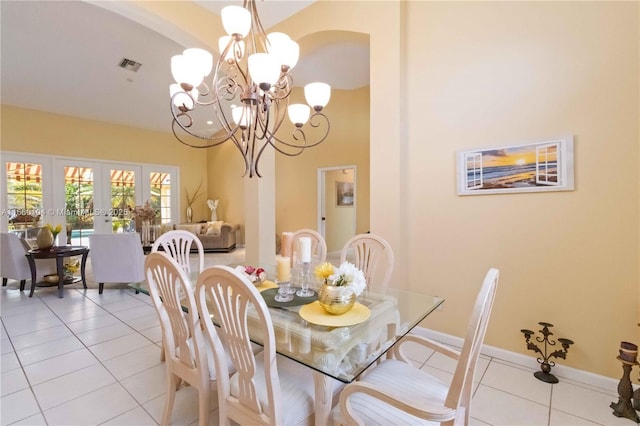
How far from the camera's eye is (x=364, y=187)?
579cm

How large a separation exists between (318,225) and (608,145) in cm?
499

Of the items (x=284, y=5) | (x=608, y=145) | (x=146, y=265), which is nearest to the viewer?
(x=146, y=265)

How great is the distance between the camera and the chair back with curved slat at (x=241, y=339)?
1023mm

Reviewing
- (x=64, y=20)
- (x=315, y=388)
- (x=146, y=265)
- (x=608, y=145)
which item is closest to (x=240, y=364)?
(x=315, y=388)

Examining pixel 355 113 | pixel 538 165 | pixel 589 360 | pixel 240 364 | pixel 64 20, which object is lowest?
pixel 589 360

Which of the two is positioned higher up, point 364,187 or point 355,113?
point 355,113

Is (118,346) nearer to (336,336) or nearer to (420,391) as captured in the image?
(336,336)

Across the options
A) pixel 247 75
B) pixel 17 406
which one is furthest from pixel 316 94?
pixel 17 406

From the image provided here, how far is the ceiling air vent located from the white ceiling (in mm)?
76

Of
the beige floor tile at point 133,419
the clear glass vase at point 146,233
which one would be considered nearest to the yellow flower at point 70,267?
the clear glass vase at point 146,233

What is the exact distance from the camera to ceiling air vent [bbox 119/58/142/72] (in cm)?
453

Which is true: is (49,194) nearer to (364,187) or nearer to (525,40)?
(364,187)

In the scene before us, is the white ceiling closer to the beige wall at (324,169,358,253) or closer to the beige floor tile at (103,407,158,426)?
the beige wall at (324,169,358,253)

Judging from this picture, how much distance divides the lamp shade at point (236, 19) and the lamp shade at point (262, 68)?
24cm
